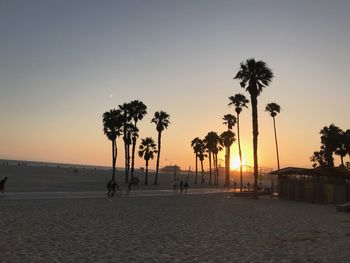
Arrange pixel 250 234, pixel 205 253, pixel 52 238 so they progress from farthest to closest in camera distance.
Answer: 1. pixel 250 234
2. pixel 52 238
3. pixel 205 253

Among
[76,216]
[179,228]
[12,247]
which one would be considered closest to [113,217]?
[76,216]

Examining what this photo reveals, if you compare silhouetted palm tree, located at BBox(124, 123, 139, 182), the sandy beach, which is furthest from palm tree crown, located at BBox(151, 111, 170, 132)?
the sandy beach

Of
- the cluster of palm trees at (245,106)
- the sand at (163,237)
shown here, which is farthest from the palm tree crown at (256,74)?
the sand at (163,237)

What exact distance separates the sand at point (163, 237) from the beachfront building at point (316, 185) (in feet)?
51.8

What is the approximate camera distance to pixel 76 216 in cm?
2192

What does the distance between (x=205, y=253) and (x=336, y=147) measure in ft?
200

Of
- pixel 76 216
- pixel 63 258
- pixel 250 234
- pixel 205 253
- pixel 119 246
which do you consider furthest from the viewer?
pixel 76 216

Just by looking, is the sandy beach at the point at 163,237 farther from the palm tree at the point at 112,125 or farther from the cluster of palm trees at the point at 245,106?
the palm tree at the point at 112,125

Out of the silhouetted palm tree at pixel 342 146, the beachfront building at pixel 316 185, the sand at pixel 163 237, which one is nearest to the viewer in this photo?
the sand at pixel 163 237

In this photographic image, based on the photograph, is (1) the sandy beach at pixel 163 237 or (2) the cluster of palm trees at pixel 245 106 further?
(2) the cluster of palm trees at pixel 245 106

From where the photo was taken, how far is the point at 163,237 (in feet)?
53.0

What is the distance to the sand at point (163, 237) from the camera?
12.4 metres

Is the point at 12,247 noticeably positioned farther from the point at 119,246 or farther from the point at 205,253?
the point at 205,253

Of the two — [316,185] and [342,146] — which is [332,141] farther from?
[316,185]
